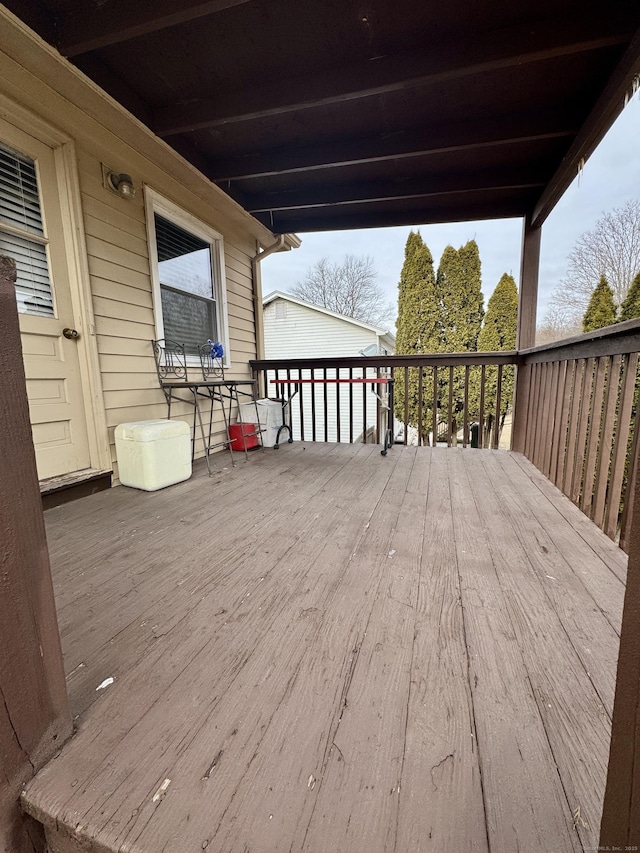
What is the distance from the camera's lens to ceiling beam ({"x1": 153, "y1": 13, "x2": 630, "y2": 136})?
1.80 meters

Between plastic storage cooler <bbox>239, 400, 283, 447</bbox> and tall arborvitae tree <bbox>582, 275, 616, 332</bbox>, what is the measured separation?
14.0 ft

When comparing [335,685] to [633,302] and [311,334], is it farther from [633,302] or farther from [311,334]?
[311,334]

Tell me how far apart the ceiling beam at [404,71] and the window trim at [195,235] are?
Answer: 2.00ft

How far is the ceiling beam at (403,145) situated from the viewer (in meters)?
2.53

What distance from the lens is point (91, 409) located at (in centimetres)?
249

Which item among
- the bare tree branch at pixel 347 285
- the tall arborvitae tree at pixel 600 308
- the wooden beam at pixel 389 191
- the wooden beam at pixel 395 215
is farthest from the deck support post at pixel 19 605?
the bare tree branch at pixel 347 285

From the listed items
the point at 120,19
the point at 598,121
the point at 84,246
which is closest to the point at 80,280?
the point at 84,246

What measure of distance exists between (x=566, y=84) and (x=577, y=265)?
5430mm

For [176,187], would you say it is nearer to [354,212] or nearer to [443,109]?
[354,212]

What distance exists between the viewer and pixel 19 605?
0.66 metres

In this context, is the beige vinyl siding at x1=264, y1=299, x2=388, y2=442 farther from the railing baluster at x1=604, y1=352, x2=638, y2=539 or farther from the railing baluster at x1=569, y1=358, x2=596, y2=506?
the railing baluster at x1=604, y1=352, x2=638, y2=539

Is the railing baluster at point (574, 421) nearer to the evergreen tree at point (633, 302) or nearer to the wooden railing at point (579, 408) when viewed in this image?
the wooden railing at point (579, 408)

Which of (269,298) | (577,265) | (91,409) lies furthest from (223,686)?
(269,298)

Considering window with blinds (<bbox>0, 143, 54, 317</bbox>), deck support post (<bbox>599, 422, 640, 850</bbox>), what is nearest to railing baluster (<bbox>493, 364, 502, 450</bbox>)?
deck support post (<bbox>599, 422, 640, 850</bbox>)
